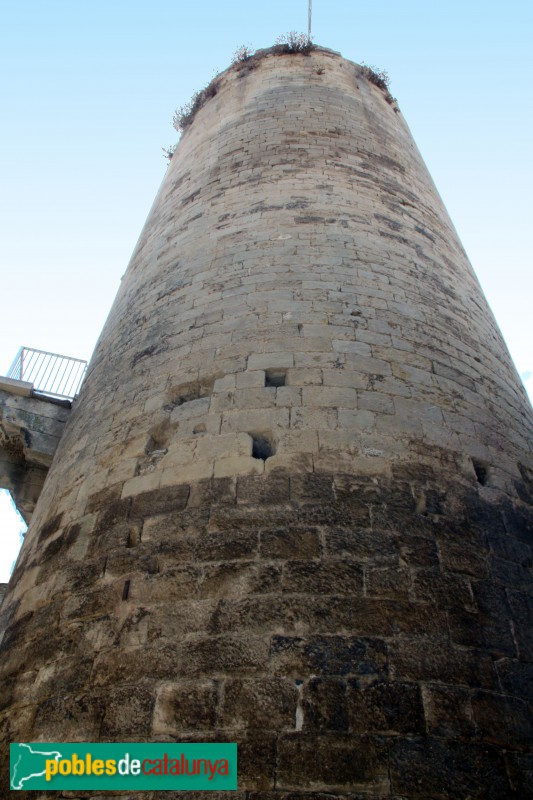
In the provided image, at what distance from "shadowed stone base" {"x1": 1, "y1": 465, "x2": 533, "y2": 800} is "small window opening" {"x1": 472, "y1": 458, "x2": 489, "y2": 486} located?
15cm

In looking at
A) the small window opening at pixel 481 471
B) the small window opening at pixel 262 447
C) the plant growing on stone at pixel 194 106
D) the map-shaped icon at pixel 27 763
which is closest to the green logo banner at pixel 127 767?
the map-shaped icon at pixel 27 763

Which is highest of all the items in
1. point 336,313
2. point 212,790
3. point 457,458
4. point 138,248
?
point 138,248

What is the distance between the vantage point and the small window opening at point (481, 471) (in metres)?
3.43

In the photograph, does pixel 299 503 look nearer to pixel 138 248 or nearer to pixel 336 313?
pixel 336 313

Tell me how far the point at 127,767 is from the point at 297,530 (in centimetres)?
116

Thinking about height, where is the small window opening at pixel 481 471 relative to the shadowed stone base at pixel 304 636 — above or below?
above

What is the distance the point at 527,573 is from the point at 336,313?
6.45ft

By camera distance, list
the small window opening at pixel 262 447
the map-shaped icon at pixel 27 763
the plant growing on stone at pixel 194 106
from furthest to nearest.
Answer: the plant growing on stone at pixel 194 106, the small window opening at pixel 262 447, the map-shaped icon at pixel 27 763

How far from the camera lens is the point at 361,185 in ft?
18.6

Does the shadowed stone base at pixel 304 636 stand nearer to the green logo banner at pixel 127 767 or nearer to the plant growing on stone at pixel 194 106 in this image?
the green logo banner at pixel 127 767

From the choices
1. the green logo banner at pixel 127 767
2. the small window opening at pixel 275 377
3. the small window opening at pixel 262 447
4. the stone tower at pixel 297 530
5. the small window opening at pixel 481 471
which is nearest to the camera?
the green logo banner at pixel 127 767

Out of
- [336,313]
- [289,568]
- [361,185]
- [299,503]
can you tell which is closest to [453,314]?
[336,313]

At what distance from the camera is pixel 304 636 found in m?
2.50

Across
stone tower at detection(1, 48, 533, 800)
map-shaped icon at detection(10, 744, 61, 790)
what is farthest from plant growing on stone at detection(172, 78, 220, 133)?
map-shaped icon at detection(10, 744, 61, 790)
